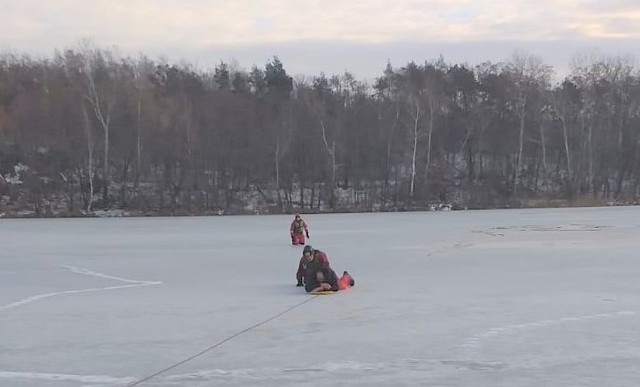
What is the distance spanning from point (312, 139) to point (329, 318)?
44584mm

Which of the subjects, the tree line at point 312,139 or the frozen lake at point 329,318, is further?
the tree line at point 312,139

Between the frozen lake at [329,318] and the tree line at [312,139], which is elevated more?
the tree line at [312,139]

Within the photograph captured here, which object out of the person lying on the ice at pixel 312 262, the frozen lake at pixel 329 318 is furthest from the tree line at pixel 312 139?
the person lying on the ice at pixel 312 262

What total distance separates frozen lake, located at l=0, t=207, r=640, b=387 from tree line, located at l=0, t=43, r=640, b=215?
31.3 meters

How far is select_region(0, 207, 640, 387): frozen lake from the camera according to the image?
641cm

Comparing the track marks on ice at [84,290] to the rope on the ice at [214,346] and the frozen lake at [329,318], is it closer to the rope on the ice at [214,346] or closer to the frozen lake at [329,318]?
the frozen lake at [329,318]

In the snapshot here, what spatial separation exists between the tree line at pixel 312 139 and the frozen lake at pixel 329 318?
31.3 meters

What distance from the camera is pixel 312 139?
53531 millimetres

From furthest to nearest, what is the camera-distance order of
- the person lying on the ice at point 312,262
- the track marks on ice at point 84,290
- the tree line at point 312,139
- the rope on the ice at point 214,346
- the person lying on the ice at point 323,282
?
the tree line at point 312,139 < the person lying on the ice at point 312,262 < the person lying on the ice at point 323,282 < the track marks on ice at point 84,290 < the rope on the ice at point 214,346

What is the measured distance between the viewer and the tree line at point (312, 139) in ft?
164

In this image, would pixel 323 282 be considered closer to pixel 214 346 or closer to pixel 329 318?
pixel 329 318

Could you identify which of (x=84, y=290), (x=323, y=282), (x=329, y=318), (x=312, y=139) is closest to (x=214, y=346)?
(x=329, y=318)

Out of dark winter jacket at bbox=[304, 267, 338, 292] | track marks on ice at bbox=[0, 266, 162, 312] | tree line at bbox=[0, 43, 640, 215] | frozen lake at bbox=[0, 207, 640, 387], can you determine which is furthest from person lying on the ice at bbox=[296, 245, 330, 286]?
tree line at bbox=[0, 43, 640, 215]

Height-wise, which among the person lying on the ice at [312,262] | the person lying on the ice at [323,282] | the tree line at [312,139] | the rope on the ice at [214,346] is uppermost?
the tree line at [312,139]
